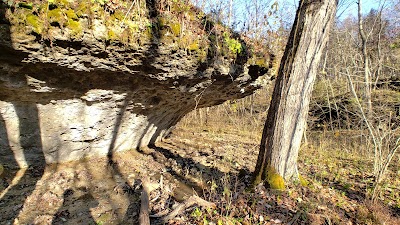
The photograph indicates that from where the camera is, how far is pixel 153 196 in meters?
3.85

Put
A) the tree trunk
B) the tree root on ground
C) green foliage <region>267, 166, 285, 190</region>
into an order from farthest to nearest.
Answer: green foliage <region>267, 166, 285, 190</region>
the tree trunk
the tree root on ground

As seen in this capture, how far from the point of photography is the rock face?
9.41 feet

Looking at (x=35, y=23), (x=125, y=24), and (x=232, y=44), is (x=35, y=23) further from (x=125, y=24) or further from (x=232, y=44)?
(x=232, y=44)

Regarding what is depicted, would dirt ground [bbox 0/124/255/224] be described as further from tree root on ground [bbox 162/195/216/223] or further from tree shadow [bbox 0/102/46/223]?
tree root on ground [bbox 162/195/216/223]

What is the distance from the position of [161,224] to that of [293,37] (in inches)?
131

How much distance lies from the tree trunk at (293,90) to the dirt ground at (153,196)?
16.8 inches

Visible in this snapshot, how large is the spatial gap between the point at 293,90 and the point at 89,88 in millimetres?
3232

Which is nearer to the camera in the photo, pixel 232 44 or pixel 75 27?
pixel 75 27

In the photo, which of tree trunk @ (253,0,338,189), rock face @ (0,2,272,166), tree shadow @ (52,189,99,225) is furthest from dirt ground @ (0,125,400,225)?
rock face @ (0,2,272,166)

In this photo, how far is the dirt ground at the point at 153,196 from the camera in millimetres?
3217

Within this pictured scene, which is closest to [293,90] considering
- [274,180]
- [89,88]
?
[274,180]

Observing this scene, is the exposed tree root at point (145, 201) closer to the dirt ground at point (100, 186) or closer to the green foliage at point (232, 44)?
the dirt ground at point (100, 186)

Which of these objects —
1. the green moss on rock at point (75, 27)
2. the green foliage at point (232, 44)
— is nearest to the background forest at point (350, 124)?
the green foliage at point (232, 44)

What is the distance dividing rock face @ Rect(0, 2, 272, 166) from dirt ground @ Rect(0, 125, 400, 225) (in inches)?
22.7
